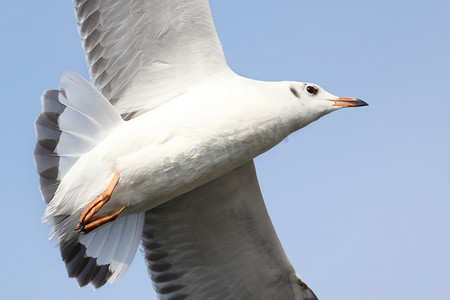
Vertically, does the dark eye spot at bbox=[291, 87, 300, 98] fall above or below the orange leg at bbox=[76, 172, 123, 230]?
above

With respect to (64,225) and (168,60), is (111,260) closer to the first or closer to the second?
(64,225)

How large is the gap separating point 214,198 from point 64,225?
4.43 feet

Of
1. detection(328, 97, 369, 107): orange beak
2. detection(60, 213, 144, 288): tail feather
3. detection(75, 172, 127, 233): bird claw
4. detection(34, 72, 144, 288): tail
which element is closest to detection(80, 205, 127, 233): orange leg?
detection(75, 172, 127, 233): bird claw

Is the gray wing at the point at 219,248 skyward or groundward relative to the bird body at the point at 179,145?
groundward

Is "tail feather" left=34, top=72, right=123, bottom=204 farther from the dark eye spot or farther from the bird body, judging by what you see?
the dark eye spot

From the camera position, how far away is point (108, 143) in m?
6.49

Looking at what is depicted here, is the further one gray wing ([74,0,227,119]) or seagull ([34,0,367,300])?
gray wing ([74,0,227,119])

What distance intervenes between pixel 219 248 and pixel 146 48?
5.99ft

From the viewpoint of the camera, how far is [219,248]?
766 cm

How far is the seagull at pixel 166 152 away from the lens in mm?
6355

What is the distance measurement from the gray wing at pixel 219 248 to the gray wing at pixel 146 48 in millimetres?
919

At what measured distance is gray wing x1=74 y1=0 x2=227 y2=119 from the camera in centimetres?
683

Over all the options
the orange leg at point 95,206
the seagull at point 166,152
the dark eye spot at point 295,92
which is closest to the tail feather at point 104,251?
the seagull at point 166,152

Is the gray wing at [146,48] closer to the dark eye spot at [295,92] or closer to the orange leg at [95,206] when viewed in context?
the dark eye spot at [295,92]
